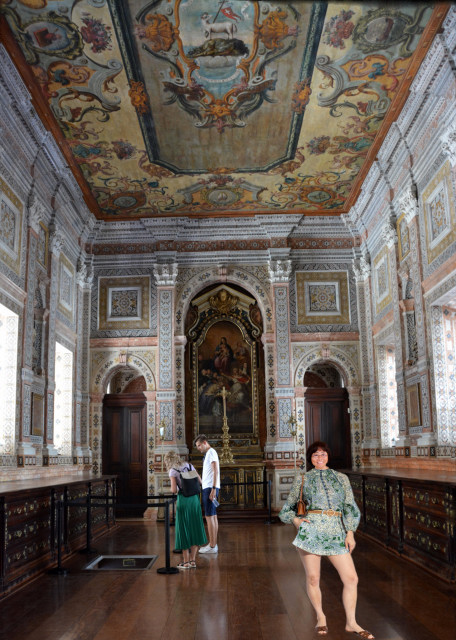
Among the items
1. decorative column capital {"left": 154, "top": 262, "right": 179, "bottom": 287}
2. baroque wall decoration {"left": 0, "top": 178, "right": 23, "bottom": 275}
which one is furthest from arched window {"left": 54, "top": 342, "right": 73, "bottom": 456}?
baroque wall decoration {"left": 0, "top": 178, "right": 23, "bottom": 275}

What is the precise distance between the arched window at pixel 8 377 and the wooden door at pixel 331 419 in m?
7.24

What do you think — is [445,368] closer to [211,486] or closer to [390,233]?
[390,233]

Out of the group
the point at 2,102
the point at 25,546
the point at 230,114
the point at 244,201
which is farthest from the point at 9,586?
the point at 244,201

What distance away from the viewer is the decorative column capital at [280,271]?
14945mm

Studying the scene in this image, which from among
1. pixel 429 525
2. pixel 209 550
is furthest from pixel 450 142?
pixel 209 550

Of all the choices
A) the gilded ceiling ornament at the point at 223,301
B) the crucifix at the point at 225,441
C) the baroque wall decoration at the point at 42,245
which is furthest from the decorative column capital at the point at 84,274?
the crucifix at the point at 225,441

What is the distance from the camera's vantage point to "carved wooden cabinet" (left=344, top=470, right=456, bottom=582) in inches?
255

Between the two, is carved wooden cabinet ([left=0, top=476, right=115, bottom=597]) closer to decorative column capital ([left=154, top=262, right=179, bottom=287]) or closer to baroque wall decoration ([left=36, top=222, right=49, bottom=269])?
baroque wall decoration ([left=36, top=222, right=49, bottom=269])

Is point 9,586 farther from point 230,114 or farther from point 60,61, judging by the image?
point 230,114

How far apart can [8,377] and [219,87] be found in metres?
5.51

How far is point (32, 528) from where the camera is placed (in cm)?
743

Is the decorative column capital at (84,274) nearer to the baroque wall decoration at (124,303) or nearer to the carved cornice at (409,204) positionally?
the baroque wall decoration at (124,303)

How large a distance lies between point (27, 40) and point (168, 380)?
7.74 m

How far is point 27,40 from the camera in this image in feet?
28.8
